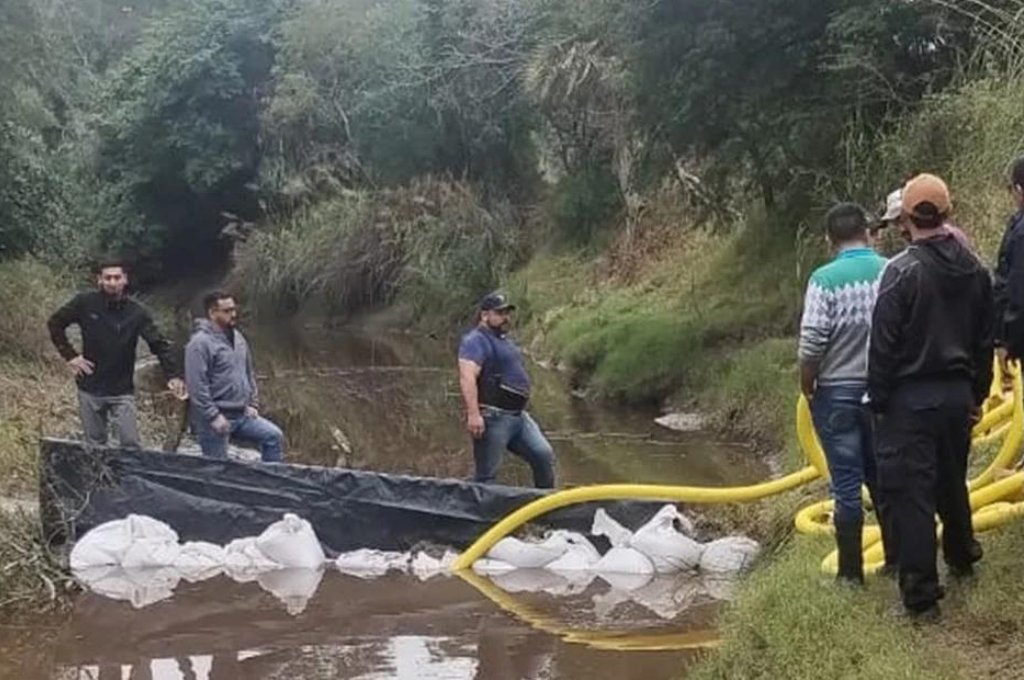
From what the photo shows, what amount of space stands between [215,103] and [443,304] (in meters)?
14.3

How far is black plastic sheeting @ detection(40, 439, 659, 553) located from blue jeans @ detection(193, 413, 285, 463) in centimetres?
49

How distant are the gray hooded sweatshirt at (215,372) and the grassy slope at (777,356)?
11.4ft

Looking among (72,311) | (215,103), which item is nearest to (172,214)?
(215,103)

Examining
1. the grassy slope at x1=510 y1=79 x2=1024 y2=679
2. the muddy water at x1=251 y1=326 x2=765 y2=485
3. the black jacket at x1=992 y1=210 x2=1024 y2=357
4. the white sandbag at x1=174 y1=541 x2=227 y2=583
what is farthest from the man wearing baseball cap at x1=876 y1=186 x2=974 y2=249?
the muddy water at x1=251 y1=326 x2=765 y2=485

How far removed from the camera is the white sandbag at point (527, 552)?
952 centimetres

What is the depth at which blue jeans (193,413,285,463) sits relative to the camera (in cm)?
1045

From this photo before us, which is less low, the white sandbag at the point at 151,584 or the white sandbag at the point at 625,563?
the white sandbag at the point at 151,584

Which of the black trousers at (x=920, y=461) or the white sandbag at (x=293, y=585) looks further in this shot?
the white sandbag at (x=293, y=585)

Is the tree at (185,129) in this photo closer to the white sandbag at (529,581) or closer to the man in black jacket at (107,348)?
the man in black jacket at (107,348)

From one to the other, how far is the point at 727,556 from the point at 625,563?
615 millimetres

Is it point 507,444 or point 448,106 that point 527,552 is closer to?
point 507,444

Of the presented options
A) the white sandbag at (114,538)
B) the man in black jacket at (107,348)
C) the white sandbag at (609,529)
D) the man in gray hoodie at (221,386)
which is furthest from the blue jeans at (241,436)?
the white sandbag at (609,529)

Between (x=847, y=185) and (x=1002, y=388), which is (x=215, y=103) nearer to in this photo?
(x=847, y=185)

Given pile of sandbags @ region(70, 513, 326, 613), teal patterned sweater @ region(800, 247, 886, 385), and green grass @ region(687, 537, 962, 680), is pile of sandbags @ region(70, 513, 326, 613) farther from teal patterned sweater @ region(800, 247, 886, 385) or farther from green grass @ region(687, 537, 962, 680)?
teal patterned sweater @ region(800, 247, 886, 385)
